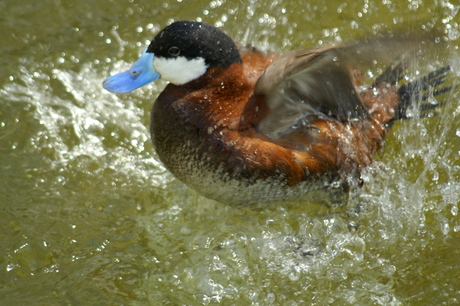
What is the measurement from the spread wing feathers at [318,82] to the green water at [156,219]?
0.19 meters

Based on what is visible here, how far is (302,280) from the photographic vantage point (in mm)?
2793

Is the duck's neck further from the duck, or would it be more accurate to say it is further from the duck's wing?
the duck's wing

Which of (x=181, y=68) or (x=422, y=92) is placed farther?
(x=422, y=92)

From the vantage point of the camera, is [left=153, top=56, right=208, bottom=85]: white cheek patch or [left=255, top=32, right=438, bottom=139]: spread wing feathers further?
[left=153, top=56, right=208, bottom=85]: white cheek patch

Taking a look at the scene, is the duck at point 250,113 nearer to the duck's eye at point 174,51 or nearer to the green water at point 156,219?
the duck's eye at point 174,51

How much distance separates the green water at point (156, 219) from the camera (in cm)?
273

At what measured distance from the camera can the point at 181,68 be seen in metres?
2.60

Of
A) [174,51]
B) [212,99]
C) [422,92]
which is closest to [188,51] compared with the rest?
[174,51]

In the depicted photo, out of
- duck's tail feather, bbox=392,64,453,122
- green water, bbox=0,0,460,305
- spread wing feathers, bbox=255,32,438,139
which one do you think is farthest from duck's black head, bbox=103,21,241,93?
duck's tail feather, bbox=392,64,453,122

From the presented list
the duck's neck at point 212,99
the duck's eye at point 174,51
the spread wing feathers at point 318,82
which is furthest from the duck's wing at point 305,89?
the duck's eye at point 174,51

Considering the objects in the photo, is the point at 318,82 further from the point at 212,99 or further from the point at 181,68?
the point at 181,68

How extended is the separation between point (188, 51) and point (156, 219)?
1.04 metres

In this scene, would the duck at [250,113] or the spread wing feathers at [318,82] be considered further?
the duck at [250,113]

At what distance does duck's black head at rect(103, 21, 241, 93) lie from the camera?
254 cm
